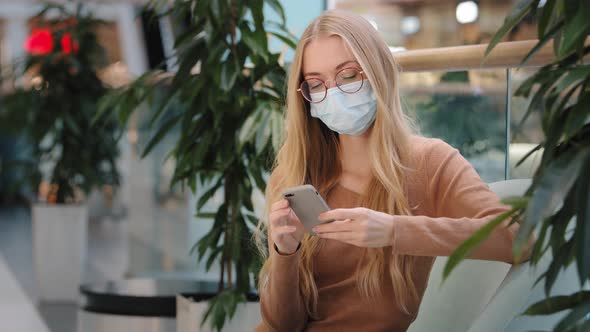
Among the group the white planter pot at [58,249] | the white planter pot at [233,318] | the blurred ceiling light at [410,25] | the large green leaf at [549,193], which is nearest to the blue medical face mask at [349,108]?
the large green leaf at [549,193]

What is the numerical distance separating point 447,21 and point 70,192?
2.84 metres

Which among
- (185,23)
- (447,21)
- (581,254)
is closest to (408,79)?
(447,21)

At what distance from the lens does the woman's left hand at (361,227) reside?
1.53 metres

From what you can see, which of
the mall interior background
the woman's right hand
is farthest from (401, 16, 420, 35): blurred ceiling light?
the woman's right hand

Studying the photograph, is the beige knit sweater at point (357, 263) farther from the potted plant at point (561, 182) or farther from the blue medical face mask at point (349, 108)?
the potted plant at point (561, 182)

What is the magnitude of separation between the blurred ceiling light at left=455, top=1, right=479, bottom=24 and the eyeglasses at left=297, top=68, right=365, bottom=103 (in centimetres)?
272

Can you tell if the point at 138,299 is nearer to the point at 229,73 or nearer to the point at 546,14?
the point at 229,73

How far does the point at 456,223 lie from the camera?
5.15 ft

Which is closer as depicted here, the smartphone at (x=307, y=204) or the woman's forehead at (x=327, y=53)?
the smartphone at (x=307, y=204)

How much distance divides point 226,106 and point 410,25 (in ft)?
6.51

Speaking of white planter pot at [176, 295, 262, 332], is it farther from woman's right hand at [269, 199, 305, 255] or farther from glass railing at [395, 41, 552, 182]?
woman's right hand at [269, 199, 305, 255]

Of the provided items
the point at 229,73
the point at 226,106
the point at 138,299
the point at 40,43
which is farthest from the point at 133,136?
the point at 229,73

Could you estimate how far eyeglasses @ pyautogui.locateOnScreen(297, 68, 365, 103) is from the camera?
179cm

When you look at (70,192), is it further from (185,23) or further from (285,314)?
(285,314)
